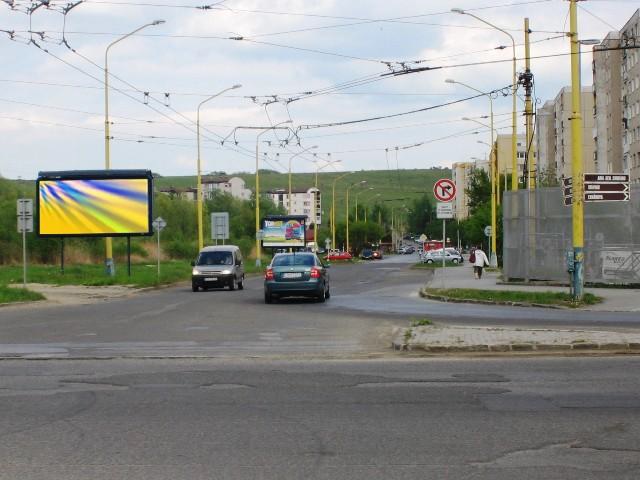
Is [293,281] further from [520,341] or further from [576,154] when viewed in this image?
[520,341]

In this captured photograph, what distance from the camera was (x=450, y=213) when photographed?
28922mm

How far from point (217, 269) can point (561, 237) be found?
1307 cm

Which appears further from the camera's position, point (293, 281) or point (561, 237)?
point (561, 237)

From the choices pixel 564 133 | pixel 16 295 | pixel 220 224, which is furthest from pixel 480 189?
pixel 16 295

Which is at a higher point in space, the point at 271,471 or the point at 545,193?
the point at 545,193

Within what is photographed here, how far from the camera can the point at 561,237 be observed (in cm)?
3397

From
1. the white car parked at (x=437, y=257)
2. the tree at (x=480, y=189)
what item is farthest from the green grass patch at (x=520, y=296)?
the white car parked at (x=437, y=257)

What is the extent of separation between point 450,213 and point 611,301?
5.62 meters

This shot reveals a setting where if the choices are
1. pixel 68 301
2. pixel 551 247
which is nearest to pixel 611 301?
pixel 551 247

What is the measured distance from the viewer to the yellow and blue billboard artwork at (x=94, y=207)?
4312 centimetres

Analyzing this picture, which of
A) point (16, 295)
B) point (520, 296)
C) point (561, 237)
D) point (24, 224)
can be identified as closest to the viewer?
point (520, 296)

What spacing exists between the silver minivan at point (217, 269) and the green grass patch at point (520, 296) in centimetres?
971

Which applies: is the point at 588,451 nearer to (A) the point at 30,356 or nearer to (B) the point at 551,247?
(A) the point at 30,356

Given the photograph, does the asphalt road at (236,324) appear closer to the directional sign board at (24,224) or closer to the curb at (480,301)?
the curb at (480,301)
